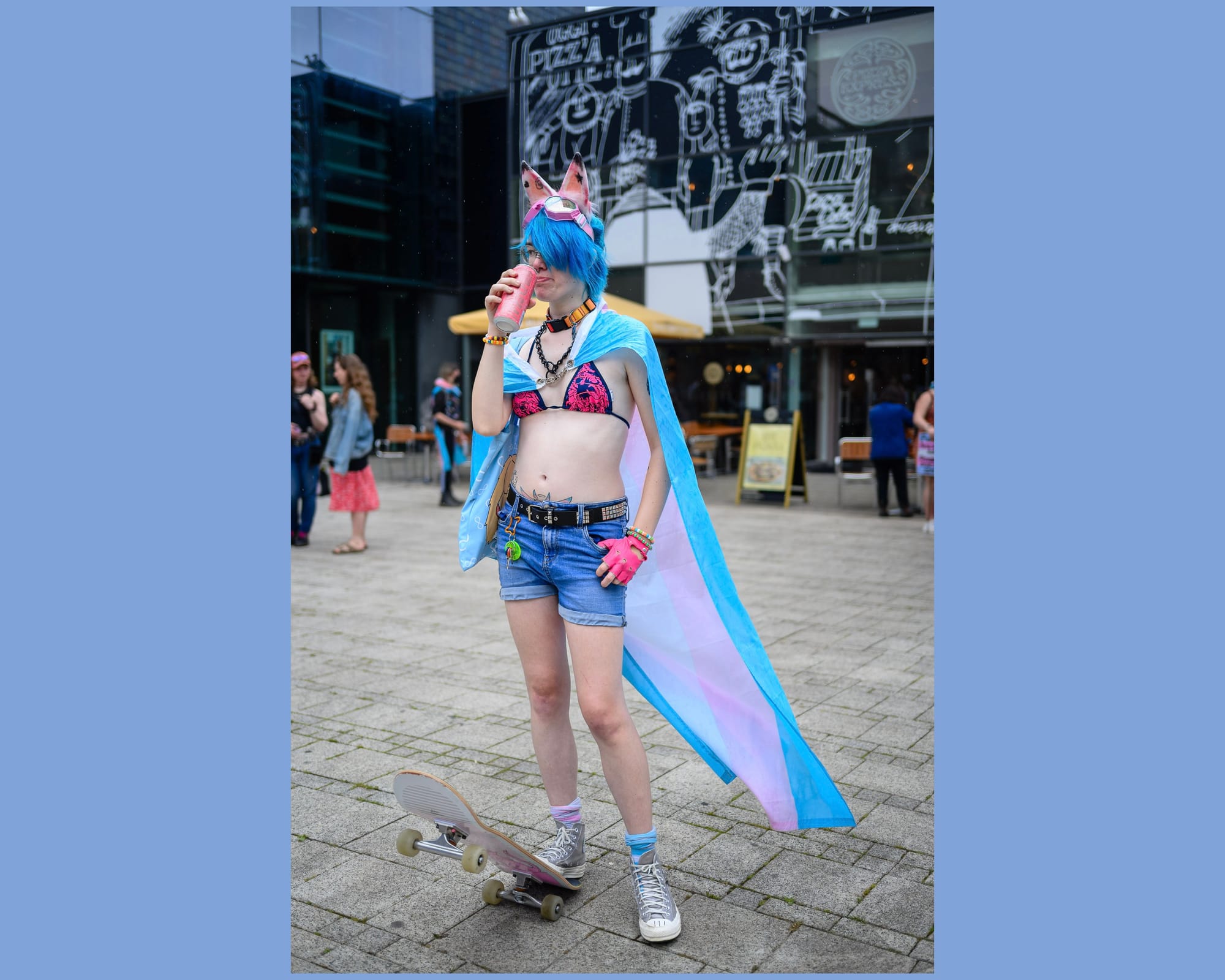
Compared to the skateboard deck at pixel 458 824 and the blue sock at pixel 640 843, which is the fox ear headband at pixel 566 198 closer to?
the skateboard deck at pixel 458 824

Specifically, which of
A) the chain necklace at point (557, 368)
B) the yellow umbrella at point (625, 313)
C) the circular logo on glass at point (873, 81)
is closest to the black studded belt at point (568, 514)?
the chain necklace at point (557, 368)

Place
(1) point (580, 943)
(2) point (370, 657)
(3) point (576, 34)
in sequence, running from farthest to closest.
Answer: (3) point (576, 34), (2) point (370, 657), (1) point (580, 943)

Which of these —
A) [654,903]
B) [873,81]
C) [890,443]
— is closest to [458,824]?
[654,903]

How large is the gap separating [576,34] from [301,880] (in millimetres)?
14942

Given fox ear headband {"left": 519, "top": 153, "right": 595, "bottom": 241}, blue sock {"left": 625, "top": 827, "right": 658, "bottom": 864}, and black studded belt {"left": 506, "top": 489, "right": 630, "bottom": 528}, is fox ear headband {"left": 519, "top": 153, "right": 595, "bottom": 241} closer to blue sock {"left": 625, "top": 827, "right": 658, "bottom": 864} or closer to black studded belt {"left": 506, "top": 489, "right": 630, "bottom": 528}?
black studded belt {"left": 506, "top": 489, "right": 630, "bottom": 528}

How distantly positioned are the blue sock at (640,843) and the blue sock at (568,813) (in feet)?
0.81

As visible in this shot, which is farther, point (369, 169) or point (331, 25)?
point (369, 169)

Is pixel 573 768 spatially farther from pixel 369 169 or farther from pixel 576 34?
pixel 576 34

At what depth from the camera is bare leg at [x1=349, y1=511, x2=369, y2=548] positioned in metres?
9.61

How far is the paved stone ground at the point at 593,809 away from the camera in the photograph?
273 centimetres

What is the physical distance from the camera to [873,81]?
1656cm

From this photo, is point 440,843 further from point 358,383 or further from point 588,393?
point 358,383

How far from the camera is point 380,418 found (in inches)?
748

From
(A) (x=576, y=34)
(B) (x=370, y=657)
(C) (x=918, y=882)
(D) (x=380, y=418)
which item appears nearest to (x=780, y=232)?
(A) (x=576, y=34)
